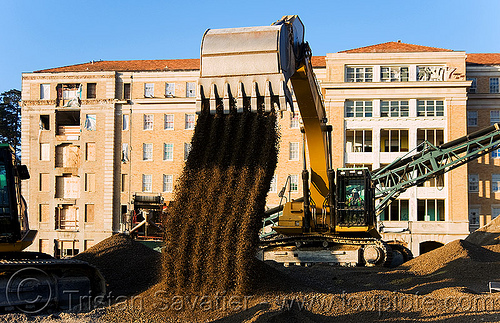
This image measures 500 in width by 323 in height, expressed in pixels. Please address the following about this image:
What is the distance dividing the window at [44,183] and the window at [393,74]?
92.9 ft

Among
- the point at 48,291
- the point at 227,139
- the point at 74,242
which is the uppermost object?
the point at 227,139

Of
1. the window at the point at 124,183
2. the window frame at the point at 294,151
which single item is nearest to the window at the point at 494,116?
the window frame at the point at 294,151

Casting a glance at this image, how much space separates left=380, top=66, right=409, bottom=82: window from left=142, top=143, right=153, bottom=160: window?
19.1 metres

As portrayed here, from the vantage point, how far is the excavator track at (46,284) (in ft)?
39.3

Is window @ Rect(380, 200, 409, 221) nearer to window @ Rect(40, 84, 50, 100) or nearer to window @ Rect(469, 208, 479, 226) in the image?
window @ Rect(469, 208, 479, 226)

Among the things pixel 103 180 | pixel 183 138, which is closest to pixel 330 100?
pixel 183 138

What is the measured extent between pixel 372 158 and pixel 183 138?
15.2 metres

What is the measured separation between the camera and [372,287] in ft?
49.0

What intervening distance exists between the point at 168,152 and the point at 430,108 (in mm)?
20574

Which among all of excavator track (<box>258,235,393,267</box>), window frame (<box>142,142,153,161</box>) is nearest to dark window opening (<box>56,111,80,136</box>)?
window frame (<box>142,142,153,161</box>)

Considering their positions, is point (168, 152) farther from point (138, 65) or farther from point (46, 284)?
point (46, 284)

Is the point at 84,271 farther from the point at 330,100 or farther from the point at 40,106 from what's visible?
the point at 40,106

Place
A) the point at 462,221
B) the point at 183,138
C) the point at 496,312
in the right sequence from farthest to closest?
the point at 183,138
the point at 462,221
the point at 496,312

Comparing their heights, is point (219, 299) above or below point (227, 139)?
below
